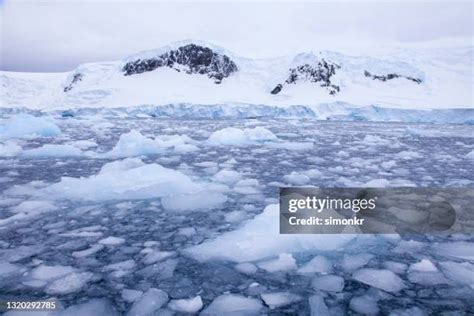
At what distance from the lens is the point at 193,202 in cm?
310

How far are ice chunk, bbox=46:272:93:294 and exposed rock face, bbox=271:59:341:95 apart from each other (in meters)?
33.9

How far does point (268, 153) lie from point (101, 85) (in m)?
33.5

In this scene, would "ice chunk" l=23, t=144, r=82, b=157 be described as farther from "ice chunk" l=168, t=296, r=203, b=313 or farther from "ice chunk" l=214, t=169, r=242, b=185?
"ice chunk" l=168, t=296, r=203, b=313

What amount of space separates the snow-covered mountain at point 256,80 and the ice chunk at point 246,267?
26.4m

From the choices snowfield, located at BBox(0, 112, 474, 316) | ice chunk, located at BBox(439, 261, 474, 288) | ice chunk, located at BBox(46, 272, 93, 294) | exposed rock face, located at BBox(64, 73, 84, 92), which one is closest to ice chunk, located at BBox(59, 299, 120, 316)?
snowfield, located at BBox(0, 112, 474, 316)

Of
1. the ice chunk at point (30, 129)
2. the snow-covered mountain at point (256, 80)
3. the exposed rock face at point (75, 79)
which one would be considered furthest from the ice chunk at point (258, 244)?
the exposed rock face at point (75, 79)

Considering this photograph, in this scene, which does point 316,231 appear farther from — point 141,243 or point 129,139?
point 129,139

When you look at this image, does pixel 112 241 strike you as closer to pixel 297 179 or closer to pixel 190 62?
pixel 297 179

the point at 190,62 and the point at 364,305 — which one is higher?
the point at 190,62

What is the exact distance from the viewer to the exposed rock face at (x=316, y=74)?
1399 inches

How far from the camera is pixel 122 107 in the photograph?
2644 cm

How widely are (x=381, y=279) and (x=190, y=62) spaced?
1704 inches

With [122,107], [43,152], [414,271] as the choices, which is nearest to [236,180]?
[414,271]

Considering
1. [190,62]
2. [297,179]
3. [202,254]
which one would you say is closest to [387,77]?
[190,62]
